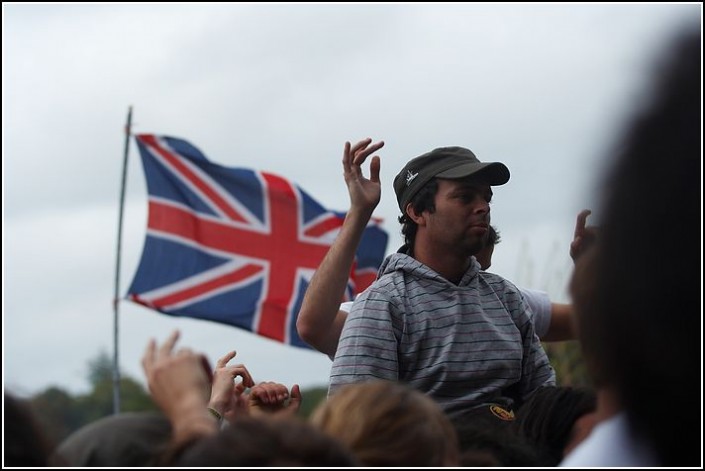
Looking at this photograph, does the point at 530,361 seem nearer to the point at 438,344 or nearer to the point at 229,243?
the point at 438,344

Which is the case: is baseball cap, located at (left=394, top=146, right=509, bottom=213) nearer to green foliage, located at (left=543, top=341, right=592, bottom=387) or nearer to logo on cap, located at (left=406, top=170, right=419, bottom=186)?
logo on cap, located at (left=406, top=170, right=419, bottom=186)

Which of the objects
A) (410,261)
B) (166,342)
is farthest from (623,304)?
(410,261)

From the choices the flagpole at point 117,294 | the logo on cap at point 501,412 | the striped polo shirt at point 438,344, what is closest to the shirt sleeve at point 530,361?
the striped polo shirt at point 438,344

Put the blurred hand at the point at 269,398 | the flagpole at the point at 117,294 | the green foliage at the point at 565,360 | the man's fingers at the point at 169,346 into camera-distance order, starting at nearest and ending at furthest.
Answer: the man's fingers at the point at 169,346, the blurred hand at the point at 269,398, the flagpole at the point at 117,294, the green foliage at the point at 565,360

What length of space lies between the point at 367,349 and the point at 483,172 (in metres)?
0.82

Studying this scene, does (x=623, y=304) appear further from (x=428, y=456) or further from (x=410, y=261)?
(x=410, y=261)

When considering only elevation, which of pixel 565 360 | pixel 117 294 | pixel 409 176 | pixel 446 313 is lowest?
pixel 565 360

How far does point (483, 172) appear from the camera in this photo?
4.30 meters

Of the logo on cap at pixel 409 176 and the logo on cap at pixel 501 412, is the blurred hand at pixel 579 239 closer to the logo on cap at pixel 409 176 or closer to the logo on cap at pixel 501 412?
the logo on cap at pixel 501 412

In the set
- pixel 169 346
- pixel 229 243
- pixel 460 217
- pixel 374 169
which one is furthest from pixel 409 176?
pixel 229 243

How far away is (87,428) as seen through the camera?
7.58ft

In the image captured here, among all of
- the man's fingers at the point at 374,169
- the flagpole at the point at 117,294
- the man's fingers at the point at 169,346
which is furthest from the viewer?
the flagpole at the point at 117,294

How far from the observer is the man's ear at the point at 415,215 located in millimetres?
4398

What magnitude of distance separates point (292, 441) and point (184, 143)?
10594 millimetres
